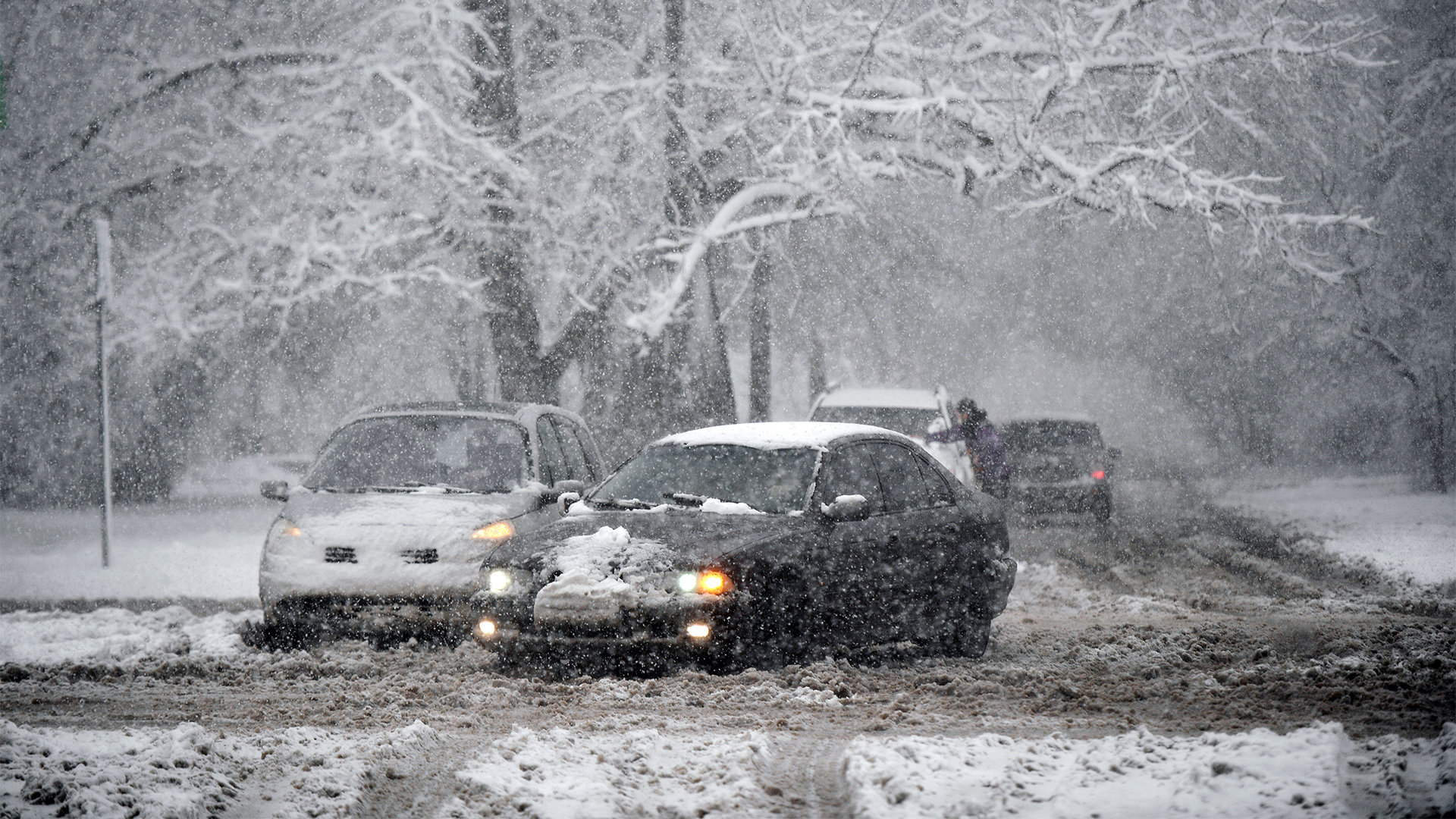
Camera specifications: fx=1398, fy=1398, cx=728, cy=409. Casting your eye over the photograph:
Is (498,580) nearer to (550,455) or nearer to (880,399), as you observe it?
(550,455)

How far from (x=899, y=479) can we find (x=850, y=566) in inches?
41.7

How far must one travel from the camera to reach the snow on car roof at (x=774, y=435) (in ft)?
28.0

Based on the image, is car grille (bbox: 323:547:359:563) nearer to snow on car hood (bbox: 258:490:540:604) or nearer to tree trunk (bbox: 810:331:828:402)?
snow on car hood (bbox: 258:490:540:604)

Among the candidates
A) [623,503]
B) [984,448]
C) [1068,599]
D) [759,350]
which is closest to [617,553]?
[623,503]

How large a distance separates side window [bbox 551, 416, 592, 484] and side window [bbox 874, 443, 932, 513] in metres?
2.79

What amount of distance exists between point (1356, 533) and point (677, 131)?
388 inches

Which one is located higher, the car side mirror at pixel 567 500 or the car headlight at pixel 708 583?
the car side mirror at pixel 567 500

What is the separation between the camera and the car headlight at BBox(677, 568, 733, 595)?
7.21 m

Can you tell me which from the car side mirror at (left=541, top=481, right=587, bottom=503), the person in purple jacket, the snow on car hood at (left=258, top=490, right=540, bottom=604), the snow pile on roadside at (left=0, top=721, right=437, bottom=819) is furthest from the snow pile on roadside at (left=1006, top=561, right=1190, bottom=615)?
the snow pile on roadside at (left=0, top=721, right=437, bottom=819)

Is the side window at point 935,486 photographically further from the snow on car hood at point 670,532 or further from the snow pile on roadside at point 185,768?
the snow pile on roadside at point 185,768

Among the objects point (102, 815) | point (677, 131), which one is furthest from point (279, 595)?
point (677, 131)

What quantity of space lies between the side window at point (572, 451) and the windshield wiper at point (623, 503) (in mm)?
2127

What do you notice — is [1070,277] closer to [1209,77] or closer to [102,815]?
[1209,77]

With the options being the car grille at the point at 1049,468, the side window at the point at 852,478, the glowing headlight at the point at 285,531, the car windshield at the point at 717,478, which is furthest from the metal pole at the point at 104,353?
the car grille at the point at 1049,468
